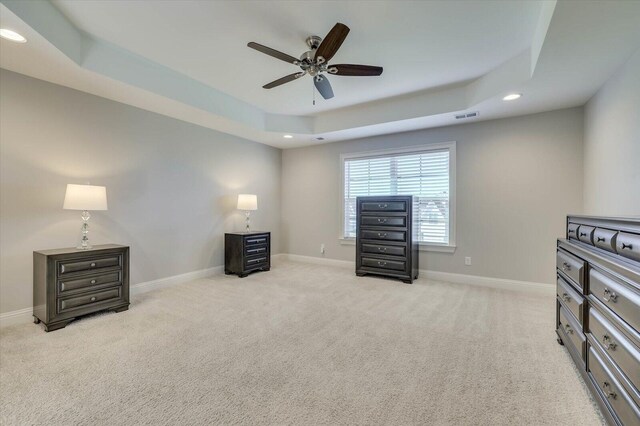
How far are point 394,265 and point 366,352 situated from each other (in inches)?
90.0

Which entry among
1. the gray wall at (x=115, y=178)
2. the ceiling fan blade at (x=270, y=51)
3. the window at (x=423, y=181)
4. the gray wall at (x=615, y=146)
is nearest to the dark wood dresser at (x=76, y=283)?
the gray wall at (x=115, y=178)

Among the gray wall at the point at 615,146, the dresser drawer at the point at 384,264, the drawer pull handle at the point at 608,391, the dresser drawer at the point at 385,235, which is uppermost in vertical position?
the gray wall at the point at 615,146

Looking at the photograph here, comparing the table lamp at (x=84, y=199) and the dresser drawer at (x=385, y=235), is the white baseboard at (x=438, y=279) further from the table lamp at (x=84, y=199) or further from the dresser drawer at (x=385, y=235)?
the table lamp at (x=84, y=199)

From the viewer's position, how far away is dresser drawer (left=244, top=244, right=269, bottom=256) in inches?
183

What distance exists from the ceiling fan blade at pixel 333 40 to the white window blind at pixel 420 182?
276cm

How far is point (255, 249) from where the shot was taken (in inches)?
189

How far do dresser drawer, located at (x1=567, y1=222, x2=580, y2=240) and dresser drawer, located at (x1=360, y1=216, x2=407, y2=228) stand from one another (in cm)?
217

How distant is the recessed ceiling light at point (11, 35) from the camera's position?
2.09m

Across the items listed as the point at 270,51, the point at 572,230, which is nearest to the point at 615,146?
the point at 572,230

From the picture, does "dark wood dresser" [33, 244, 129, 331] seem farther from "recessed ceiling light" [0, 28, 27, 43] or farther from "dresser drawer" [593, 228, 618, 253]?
"dresser drawer" [593, 228, 618, 253]

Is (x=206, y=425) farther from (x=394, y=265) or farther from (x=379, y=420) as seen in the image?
(x=394, y=265)

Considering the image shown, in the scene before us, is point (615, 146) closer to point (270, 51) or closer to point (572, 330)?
point (572, 330)

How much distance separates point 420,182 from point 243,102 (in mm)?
3035

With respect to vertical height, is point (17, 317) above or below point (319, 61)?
below
